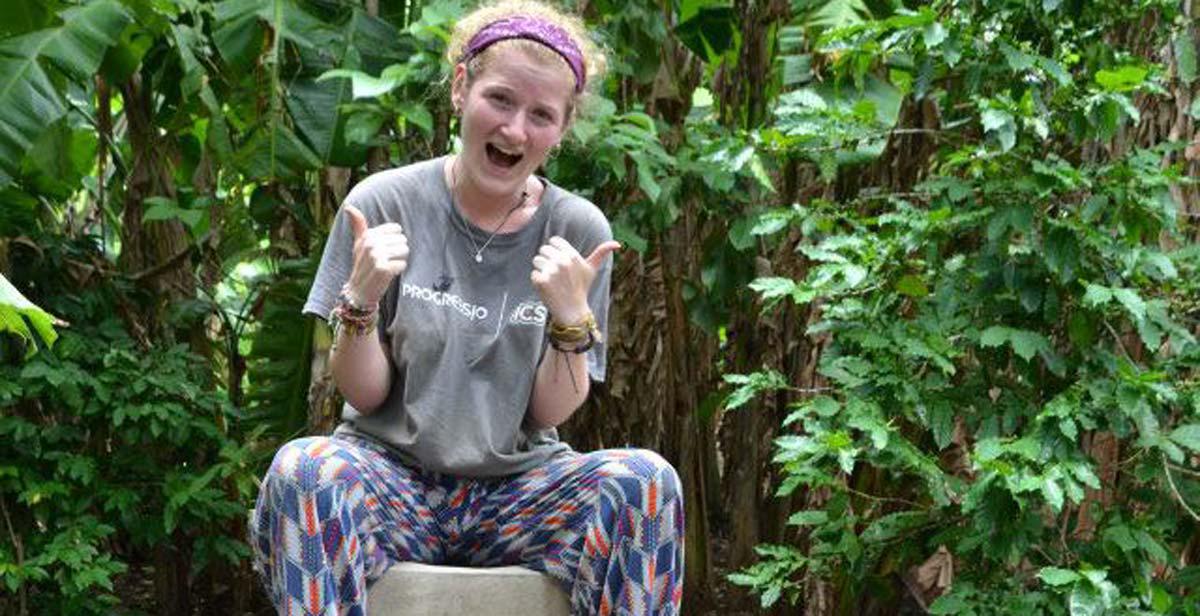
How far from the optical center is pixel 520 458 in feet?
10.5

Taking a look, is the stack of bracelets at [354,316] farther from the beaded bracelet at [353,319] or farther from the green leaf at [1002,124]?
the green leaf at [1002,124]

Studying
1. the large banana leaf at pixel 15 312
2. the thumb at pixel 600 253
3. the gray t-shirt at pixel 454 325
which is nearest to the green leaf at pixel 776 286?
the gray t-shirt at pixel 454 325

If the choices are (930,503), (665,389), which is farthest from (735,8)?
(930,503)

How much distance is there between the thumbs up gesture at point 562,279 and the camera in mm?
2973

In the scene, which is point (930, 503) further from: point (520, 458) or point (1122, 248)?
point (520, 458)

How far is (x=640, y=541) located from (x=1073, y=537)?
1166 mm

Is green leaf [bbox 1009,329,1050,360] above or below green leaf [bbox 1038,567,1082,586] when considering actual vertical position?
above

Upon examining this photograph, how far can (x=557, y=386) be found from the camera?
319cm

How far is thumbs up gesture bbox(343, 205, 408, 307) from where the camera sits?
2873mm

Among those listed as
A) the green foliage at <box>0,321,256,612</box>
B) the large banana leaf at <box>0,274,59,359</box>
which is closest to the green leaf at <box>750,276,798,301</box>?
the large banana leaf at <box>0,274,59,359</box>

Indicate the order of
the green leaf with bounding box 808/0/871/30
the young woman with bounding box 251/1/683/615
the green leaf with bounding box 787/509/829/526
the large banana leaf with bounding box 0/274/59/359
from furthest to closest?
1. the green leaf with bounding box 808/0/871/30
2. the green leaf with bounding box 787/509/829/526
3. the young woman with bounding box 251/1/683/615
4. the large banana leaf with bounding box 0/274/59/359

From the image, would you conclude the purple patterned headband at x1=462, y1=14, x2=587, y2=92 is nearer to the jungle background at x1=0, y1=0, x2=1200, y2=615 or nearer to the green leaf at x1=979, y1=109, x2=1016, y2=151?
the jungle background at x1=0, y1=0, x2=1200, y2=615

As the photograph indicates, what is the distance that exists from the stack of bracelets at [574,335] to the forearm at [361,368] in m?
0.29

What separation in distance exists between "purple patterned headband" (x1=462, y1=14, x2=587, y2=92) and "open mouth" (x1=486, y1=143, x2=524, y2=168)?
0.57ft
